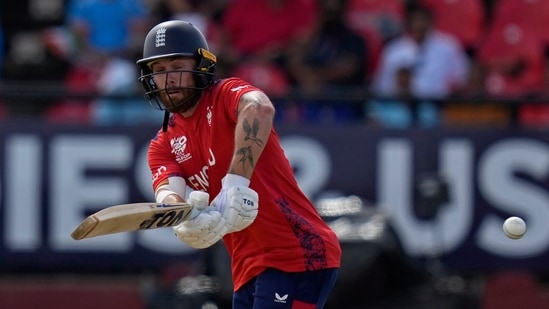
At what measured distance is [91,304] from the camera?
10.1m

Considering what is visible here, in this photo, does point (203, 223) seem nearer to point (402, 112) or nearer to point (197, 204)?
point (197, 204)

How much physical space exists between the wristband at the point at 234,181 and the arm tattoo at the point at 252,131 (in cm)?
16

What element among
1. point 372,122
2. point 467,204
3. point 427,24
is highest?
point 427,24

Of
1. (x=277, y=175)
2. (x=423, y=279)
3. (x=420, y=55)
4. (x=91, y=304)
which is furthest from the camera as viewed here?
(x=420, y=55)

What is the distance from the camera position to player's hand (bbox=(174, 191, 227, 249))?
470 centimetres

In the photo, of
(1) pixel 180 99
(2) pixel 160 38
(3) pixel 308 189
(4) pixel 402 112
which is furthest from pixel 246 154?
(4) pixel 402 112

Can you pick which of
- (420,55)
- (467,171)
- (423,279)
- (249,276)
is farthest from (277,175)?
(420,55)

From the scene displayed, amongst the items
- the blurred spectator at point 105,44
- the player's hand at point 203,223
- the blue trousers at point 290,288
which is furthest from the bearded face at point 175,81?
the blurred spectator at point 105,44

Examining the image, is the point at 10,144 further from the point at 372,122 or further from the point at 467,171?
the point at 467,171

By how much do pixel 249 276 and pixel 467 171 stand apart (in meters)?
5.13

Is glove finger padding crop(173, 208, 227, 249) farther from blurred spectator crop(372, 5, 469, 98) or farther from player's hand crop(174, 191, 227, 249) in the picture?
blurred spectator crop(372, 5, 469, 98)

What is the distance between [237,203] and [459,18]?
282 inches

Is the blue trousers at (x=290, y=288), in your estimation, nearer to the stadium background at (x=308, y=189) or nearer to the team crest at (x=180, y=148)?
the team crest at (x=180, y=148)

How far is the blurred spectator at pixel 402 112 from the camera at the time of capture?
33.4 feet
